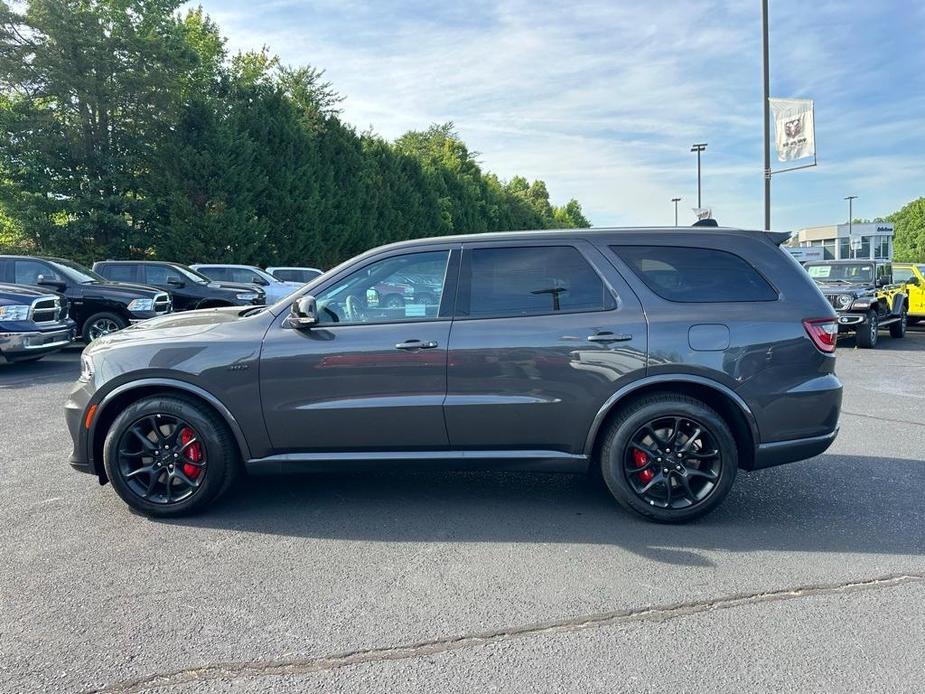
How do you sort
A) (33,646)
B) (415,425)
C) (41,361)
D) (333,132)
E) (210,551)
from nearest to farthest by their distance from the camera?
(33,646) → (210,551) → (415,425) → (41,361) → (333,132)

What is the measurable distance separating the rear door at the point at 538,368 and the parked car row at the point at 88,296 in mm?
4991

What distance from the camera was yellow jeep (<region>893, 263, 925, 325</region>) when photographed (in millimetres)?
16719

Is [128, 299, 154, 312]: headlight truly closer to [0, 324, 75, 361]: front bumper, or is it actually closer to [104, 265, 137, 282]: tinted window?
[0, 324, 75, 361]: front bumper

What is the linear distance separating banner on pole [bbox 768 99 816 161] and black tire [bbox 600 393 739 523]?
14.7m

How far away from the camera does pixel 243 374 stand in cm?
416

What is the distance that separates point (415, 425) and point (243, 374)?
3.62 ft

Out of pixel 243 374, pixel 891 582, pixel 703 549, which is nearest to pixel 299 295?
pixel 243 374

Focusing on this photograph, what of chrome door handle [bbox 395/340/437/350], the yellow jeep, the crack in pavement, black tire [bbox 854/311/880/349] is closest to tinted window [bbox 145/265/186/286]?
chrome door handle [bbox 395/340/437/350]

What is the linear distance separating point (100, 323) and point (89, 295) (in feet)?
1.75

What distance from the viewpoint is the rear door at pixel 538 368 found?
4098 mm

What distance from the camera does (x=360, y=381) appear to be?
412cm

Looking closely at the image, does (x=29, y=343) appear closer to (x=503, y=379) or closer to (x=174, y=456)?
(x=174, y=456)

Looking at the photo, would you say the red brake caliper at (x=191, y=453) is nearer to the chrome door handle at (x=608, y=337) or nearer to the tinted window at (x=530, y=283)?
the tinted window at (x=530, y=283)

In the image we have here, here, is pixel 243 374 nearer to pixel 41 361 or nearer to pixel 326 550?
pixel 326 550
